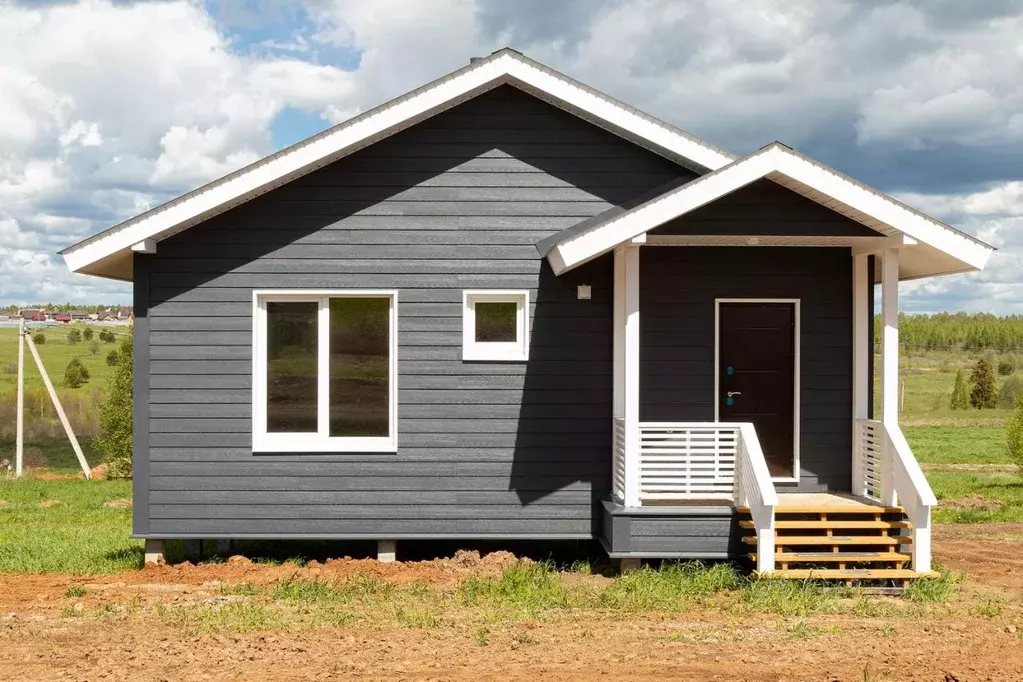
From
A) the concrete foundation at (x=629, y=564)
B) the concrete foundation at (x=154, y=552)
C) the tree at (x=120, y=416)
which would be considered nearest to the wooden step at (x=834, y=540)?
the concrete foundation at (x=629, y=564)

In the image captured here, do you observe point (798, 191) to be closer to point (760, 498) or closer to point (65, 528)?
point (760, 498)

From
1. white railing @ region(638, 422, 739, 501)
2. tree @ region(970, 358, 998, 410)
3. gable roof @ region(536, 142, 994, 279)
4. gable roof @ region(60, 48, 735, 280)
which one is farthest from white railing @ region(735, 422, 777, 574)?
tree @ region(970, 358, 998, 410)

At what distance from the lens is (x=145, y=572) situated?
9789 mm

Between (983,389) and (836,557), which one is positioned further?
(983,389)

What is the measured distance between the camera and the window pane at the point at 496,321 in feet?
33.1

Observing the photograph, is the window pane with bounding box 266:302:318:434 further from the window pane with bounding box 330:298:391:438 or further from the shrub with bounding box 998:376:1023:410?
the shrub with bounding box 998:376:1023:410

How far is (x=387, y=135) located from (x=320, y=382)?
2.60m

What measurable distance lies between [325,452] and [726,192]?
15.3 ft

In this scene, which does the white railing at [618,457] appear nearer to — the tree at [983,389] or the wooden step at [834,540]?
the wooden step at [834,540]

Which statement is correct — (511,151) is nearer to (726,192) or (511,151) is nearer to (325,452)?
(726,192)

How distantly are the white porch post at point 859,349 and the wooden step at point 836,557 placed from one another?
4.39ft

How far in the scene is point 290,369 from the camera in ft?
33.0

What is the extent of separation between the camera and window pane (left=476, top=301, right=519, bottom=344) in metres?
10.1

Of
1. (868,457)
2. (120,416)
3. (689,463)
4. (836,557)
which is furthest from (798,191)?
(120,416)
